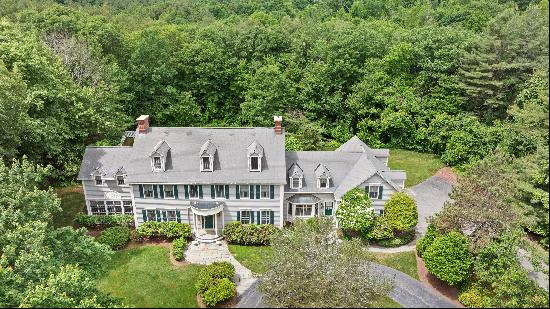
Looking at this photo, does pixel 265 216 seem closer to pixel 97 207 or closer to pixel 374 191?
pixel 374 191

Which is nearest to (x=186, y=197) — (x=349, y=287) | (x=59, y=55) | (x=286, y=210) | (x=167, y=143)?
(x=167, y=143)

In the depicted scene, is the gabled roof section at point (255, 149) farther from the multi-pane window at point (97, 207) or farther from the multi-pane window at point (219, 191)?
the multi-pane window at point (97, 207)

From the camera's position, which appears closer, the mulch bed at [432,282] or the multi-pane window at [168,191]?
the mulch bed at [432,282]

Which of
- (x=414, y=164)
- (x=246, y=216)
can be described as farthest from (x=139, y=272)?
(x=414, y=164)

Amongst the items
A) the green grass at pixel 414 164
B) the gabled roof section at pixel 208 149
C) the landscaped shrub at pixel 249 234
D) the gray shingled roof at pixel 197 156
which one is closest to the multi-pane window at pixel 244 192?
the gray shingled roof at pixel 197 156

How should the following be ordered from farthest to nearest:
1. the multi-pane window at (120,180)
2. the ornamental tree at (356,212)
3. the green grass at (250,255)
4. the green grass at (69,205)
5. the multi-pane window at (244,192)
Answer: the green grass at (69,205) → the multi-pane window at (120,180) → the multi-pane window at (244,192) → the ornamental tree at (356,212) → the green grass at (250,255)

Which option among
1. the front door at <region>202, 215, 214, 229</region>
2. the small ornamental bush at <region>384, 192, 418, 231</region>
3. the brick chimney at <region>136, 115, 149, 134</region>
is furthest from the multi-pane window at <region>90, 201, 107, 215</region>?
the small ornamental bush at <region>384, 192, 418, 231</region>
